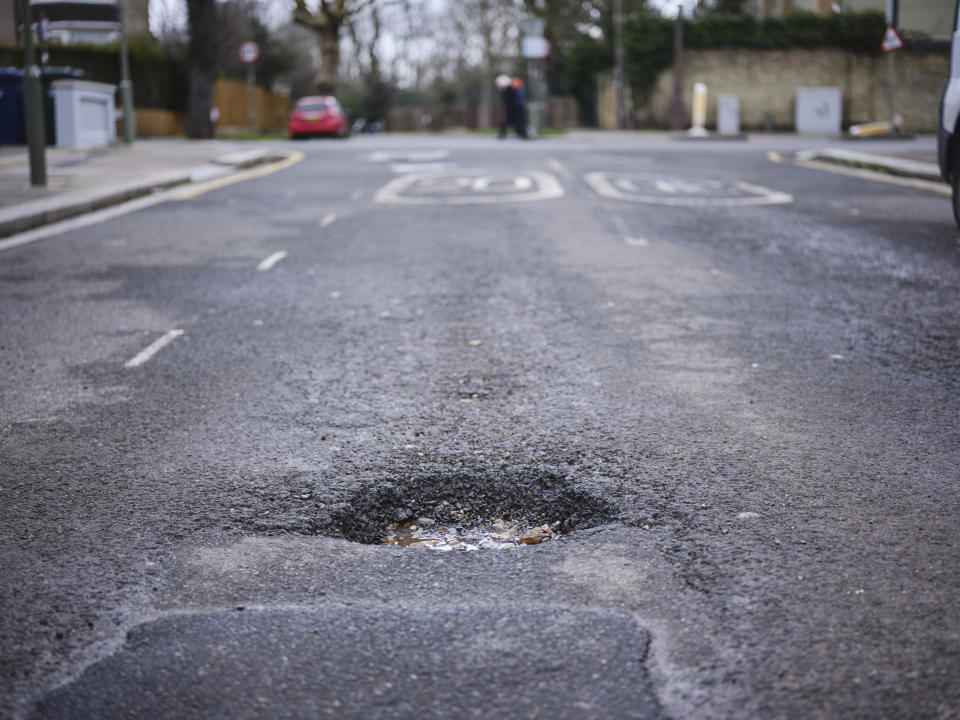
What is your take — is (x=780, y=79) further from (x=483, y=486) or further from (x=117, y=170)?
(x=483, y=486)

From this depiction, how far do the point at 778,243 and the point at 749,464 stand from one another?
5.47 metres

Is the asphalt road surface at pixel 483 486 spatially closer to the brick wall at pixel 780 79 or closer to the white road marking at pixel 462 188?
the white road marking at pixel 462 188

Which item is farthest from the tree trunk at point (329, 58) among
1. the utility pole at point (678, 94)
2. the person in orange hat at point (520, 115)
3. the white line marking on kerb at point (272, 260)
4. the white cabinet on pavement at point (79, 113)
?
the white line marking on kerb at point (272, 260)

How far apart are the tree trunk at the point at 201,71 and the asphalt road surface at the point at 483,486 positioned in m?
26.2

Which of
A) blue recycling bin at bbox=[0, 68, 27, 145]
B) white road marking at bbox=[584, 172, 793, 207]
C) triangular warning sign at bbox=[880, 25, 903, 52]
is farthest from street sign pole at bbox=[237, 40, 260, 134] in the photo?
white road marking at bbox=[584, 172, 793, 207]

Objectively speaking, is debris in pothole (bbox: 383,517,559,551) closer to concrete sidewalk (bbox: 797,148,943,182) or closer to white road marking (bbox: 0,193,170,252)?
white road marking (bbox: 0,193,170,252)

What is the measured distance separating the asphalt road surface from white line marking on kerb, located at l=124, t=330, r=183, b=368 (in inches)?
0.9

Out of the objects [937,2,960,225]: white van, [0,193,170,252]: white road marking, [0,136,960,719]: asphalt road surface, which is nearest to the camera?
[0,136,960,719]: asphalt road surface

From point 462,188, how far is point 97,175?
18.1ft

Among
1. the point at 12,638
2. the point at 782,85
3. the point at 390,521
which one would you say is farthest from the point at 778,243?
the point at 782,85

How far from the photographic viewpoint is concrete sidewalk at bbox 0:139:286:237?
10641 mm

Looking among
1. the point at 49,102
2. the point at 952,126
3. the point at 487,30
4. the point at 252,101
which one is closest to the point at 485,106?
the point at 487,30

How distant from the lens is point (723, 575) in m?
2.68

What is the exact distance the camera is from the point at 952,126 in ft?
27.1
